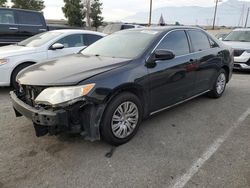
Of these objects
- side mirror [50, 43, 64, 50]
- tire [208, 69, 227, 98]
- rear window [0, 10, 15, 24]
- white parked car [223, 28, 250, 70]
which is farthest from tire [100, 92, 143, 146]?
rear window [0, 10, 15, 24]

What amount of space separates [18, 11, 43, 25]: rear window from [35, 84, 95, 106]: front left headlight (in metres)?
7.05

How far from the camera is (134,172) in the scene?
2891 mm

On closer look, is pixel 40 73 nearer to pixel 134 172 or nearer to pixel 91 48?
pixel 91 48

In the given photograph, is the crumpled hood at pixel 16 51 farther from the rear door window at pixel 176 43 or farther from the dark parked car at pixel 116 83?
the rear door window at pixel 176 43

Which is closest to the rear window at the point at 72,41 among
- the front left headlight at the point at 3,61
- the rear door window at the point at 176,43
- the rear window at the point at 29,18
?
the front left headlight at the point at 3,61

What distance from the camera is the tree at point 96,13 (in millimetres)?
35812

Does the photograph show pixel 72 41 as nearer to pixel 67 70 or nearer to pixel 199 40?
pixel 199 40

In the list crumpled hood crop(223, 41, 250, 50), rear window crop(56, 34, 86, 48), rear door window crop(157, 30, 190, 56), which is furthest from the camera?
crumpled hood crop(223, 41, 250, 50)

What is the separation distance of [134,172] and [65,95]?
46.6 inches

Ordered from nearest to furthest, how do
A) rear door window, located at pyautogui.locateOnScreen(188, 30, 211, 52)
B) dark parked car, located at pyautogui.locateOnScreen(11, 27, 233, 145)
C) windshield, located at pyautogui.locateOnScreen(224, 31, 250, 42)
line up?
dark parked car, located at pyautogui.locateOnScreen(11, 27, 233, 145), rear door window, located at pyautogui.locateOnScreen(188, 30, 211, 52), windshield, located at pyautogui.locateOnScreen(224, 31, 250, 42)

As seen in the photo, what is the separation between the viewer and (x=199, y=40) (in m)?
4.95

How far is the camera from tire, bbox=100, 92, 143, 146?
Result: 10.5ft

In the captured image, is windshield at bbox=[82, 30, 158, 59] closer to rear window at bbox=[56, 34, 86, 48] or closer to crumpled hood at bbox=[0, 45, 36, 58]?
crumpled hood at bbox=[0, 45, 36, 58]

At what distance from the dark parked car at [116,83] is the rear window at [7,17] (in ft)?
18.1
